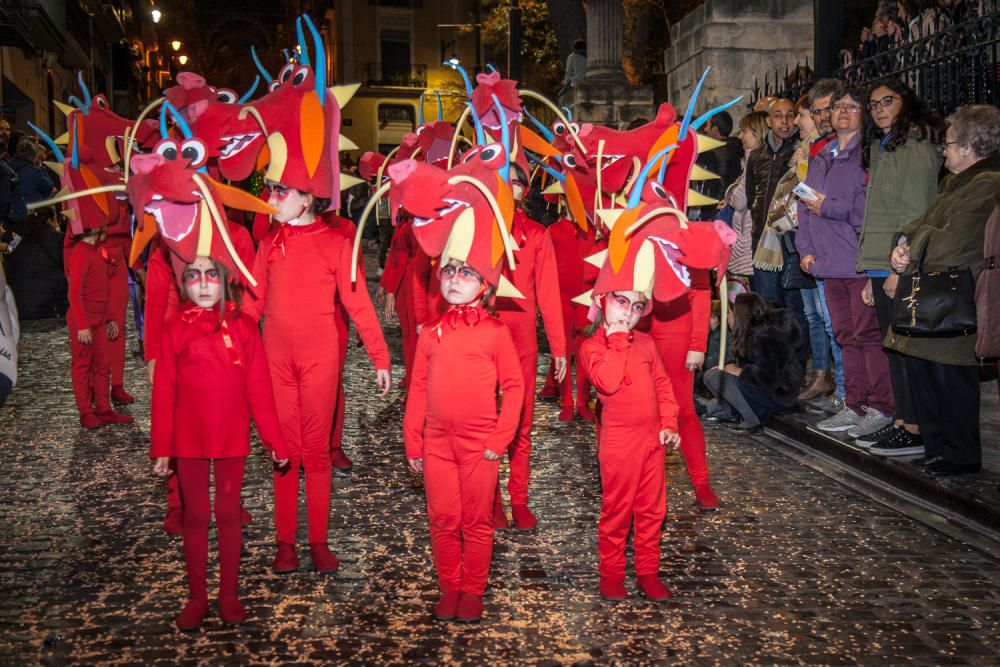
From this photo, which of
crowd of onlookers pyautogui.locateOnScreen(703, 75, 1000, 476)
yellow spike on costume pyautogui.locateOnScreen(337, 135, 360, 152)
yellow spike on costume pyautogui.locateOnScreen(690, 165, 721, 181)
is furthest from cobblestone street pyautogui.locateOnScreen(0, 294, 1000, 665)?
yellow spike on costume pyautogui.locateOnScreen(337, 135, 360, 152)

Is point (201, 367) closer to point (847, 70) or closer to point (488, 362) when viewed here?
point (488, 362)

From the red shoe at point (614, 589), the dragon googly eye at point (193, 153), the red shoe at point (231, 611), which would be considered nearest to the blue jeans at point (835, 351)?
the red shoe at point (614, 589)

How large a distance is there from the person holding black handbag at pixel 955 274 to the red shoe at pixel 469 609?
3.40 meters

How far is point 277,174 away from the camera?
5.33m

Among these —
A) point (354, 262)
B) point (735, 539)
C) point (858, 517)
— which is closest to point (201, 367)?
point (354, 262)

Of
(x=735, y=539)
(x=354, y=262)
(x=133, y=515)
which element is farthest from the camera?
(x=133, y=515)

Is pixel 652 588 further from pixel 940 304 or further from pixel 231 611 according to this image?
pixel 940 304

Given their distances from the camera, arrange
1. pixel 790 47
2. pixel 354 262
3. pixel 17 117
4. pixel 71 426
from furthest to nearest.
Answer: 1. pixel 17 117
2. pixel 790 47
3. pixel 71 426
4. pixel 354 262

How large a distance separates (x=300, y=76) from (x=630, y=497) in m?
2.58

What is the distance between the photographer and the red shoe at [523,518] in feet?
20.3

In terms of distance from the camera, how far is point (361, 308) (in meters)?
5.46

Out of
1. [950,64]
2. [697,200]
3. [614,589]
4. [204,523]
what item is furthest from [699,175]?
[950,64]

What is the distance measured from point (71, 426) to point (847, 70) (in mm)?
7324

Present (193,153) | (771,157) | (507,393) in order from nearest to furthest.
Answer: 1. (507,393)
2. (193,153)
3. (771,157)
